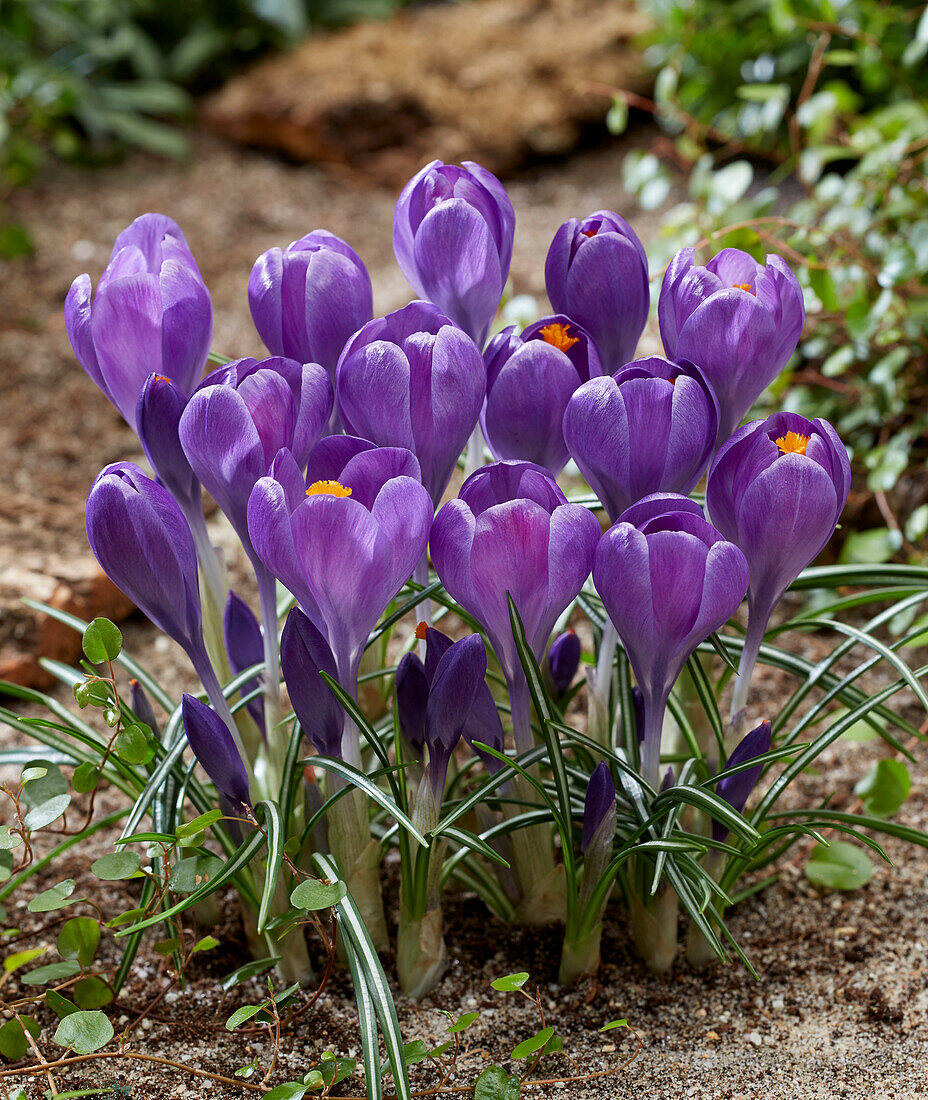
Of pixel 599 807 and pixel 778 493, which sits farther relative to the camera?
pixel 599 807

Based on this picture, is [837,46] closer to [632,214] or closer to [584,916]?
[632,214]

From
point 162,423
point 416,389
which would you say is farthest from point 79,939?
point 416,389

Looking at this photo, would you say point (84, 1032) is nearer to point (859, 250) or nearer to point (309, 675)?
point (309, 675)

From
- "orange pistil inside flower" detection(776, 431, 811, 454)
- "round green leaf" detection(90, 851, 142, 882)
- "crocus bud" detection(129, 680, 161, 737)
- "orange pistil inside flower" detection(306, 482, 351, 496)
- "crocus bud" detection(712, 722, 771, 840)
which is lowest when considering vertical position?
"crocus bud" detection(712, 722, 771, 840)

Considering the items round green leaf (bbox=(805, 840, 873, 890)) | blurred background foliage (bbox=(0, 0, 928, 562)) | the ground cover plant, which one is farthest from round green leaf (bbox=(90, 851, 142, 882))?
blurred background foliage (bbox=(0, 0, 928, 562))

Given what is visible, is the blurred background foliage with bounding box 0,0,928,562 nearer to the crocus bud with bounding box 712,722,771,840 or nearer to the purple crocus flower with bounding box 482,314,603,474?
the purple crocus flower with bounding box 482,314,603,474

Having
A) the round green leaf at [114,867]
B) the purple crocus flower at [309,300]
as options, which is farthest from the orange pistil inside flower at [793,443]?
the round green leaf at [114,867]

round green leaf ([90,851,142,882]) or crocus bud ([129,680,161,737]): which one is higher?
crocus bud ([129,680,161,737])
